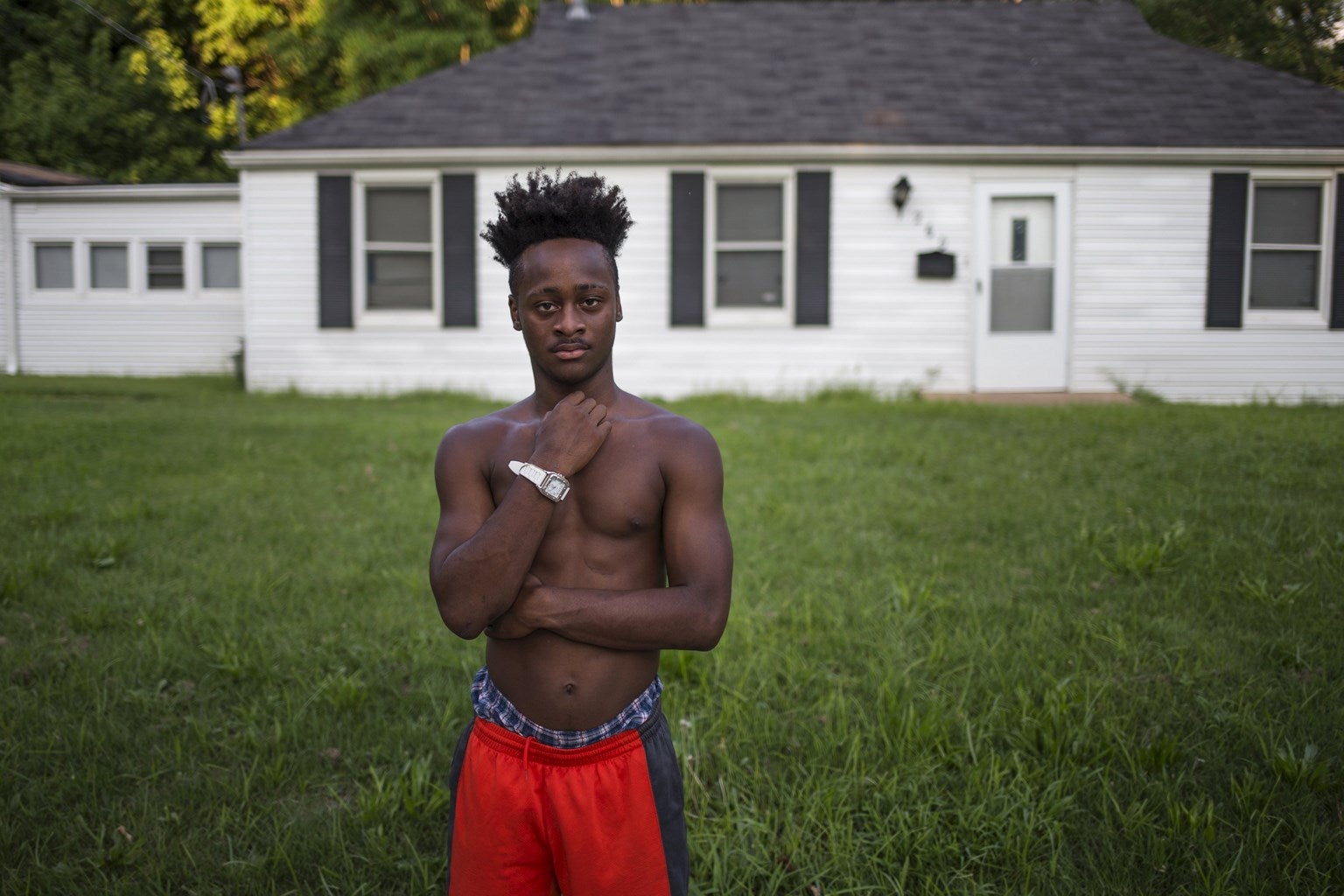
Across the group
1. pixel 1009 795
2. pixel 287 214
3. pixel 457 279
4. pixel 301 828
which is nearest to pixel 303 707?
pixel 301 828

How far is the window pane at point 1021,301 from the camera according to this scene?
12031 mm

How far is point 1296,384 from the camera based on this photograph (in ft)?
39.2

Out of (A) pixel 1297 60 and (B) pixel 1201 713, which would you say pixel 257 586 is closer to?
(B) pixel 1201 713

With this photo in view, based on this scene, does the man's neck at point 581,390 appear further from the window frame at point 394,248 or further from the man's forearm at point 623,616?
the window frame at point 394,248

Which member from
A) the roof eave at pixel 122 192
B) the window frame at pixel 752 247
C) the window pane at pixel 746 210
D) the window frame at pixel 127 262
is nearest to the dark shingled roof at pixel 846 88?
the window frame at pixel 752 247

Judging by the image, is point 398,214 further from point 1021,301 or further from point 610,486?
point 610,486

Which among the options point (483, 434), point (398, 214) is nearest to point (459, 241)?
point (398, 214)

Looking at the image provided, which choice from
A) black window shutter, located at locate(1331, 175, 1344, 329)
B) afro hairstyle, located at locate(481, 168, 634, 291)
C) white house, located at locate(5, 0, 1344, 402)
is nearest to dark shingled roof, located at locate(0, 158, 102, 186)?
white house, located at locate(5, 0, 1344, 402)

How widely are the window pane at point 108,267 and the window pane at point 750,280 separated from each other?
33.9ft

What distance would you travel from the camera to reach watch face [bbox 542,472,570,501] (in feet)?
4.81

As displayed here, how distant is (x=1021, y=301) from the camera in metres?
12.1

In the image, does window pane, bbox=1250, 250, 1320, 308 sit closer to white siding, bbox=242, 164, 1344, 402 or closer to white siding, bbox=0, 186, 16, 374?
white siding, bbox=242, 164, 1344, 402

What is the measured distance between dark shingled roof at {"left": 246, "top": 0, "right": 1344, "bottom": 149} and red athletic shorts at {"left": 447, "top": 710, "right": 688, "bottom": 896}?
10771 mm

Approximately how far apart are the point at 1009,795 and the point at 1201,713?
0.84 meters
